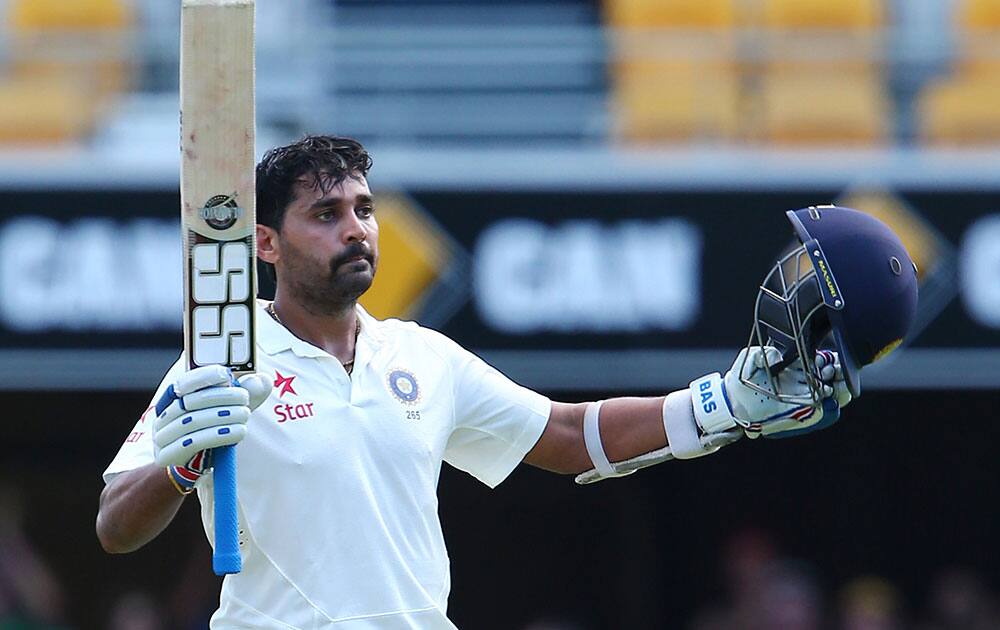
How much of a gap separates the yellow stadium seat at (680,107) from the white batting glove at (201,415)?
3931 millimetres

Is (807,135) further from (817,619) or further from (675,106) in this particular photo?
(817,619)

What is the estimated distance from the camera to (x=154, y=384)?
5.76 meters

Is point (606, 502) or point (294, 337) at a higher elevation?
point (294, 337)

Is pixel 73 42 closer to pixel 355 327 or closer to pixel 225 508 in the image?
pixel 355 327

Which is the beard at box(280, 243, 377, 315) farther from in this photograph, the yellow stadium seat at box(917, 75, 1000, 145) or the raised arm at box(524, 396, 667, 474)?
the yellow stadium seat at box(917, 75, 1000, 145)

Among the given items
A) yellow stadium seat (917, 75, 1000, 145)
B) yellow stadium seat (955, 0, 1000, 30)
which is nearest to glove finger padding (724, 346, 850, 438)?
yellow stadium seat (917, 75, 1000, 145)

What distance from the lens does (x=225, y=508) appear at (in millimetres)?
2783

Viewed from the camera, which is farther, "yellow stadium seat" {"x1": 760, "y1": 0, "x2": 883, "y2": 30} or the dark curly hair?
"yellow stadium seat" {"x1": 760, "y1": 0, "x2": 883, "y2": 30}

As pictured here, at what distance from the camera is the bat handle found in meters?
2.78

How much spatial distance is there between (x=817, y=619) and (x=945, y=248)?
217 centimetres

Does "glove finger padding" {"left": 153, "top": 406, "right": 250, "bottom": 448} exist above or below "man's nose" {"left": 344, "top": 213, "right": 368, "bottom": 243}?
below

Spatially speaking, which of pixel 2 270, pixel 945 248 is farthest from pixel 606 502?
pixel 2 270

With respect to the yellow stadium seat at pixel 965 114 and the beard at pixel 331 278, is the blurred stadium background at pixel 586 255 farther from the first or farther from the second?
the beard at pixel 331 278

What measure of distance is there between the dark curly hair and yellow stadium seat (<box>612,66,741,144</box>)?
348 centimetres
